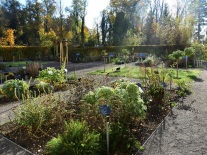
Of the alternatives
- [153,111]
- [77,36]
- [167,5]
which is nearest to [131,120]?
[153,111]

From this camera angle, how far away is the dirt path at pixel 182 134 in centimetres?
273

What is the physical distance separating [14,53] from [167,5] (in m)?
26.8

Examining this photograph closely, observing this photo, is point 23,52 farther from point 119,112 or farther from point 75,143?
point 75,143

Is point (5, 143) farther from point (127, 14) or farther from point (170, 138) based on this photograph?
point (127, 14)

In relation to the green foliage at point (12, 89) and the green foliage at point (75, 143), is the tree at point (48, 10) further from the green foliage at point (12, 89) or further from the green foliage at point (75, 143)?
the green foliage at point (75, 143)

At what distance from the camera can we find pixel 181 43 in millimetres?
18391

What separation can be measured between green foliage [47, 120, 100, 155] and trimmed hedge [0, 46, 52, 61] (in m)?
19.6

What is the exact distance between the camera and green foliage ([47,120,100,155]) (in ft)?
8.11

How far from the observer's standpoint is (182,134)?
319cm

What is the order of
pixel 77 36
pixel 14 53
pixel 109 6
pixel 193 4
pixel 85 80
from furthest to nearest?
1. pixel 109 6
2. pixel 77 36
3. pixel 193 4
4. pixel 14 53
5. pixel 85 80

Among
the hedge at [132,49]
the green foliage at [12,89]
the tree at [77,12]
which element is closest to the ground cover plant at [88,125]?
the green foliage at [12,89]

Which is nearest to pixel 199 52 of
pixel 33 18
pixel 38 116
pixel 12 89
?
pixel 12 89

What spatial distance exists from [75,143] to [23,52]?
22.1m

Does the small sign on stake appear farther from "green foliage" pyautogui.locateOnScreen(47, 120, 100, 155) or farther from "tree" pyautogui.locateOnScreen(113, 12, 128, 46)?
"tree" pyautogui.locateOnScreen(113, 12, 128, 46)
